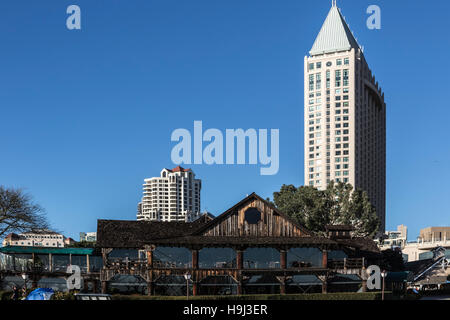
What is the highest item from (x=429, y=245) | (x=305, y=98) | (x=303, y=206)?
(x=305, y=98)

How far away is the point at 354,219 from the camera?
94.9 m

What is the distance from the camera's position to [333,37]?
191 metres

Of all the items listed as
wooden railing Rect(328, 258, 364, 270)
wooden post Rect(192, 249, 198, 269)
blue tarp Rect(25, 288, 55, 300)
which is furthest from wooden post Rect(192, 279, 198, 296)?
blue tarp Rect(25, 288, 55, 300)

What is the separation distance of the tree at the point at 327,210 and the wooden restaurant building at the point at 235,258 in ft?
93.5

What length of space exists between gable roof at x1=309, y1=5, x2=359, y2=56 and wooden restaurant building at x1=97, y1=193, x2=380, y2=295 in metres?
133

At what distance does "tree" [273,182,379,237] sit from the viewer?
93.0m

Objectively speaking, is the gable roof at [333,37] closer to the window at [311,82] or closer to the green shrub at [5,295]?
the window at [311,82]

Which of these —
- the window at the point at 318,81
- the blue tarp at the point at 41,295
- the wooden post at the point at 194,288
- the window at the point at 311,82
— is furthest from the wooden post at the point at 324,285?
the window at the point at 311,82

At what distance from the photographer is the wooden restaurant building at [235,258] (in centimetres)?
5850

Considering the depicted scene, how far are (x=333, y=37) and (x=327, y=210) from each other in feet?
356

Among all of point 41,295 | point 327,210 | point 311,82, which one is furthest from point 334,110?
point 41,295

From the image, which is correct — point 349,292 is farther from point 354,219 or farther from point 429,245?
point 429,245
